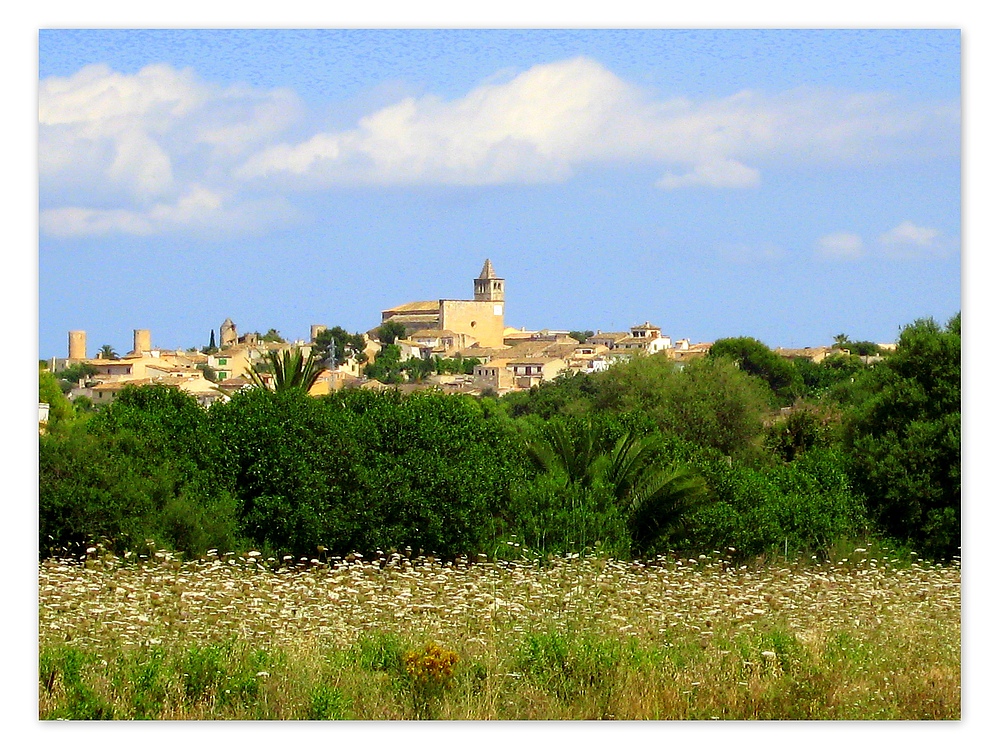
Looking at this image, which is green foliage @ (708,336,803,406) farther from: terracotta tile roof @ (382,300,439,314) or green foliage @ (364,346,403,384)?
green foliage @ (364,346,403,384)

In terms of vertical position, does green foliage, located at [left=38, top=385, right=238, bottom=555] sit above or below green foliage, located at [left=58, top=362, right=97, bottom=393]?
below

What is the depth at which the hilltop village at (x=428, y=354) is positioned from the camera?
10.3m

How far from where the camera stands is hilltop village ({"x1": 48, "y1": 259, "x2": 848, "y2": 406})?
10.3 m

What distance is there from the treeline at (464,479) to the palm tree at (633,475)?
0.02m

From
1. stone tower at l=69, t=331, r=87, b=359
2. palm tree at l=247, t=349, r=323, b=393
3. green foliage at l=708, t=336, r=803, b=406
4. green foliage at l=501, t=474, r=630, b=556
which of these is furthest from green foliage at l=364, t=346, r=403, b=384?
stone tower at l=69, t=331, r=87, b=359

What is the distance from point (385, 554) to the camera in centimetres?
891

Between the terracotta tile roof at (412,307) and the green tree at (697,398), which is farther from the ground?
the terracotta tile roof at (412,307)

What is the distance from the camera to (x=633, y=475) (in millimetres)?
9922

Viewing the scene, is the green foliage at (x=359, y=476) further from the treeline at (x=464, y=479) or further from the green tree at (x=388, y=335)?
the green tree at (x=388, y=335)

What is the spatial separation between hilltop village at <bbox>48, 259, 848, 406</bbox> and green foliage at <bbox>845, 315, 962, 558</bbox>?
2.66 m

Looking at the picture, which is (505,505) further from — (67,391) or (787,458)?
(787,458)

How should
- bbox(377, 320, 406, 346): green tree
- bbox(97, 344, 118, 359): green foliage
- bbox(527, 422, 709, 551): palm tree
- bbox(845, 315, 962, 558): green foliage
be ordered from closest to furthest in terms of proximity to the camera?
bbox(97, 344, 118, 359): green foliage
bbox(845, 315, 962, 558): green foliage
bbox(527, 422, 709, 551): palm tree
bbox(377, 320, 406, 346): green tree

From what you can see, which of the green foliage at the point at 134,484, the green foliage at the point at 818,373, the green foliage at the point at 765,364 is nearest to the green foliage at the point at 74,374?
the green foliage at the point at 134,484
